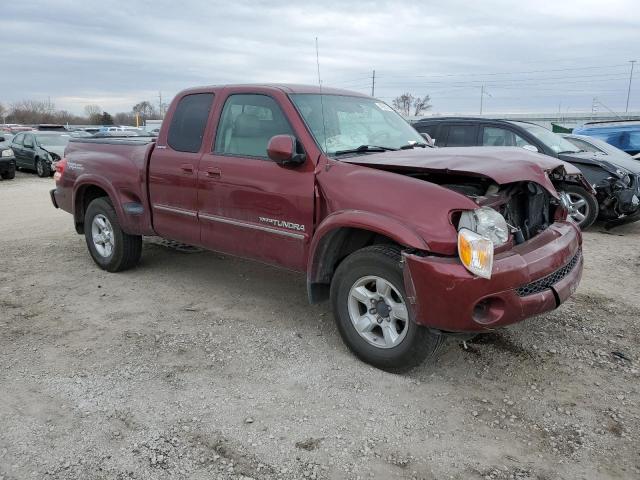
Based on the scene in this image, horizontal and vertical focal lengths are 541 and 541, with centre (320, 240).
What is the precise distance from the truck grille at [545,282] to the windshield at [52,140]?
18.3 m

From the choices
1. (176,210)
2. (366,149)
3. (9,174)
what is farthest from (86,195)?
(9,174)

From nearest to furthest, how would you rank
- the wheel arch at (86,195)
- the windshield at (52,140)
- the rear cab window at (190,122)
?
the rear cab window at (190,122) < the wheel arch at (86,195) < the windshield at (52,140)

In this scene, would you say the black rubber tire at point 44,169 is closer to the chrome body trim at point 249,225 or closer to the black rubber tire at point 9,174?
the black rubber tire at point 9,174

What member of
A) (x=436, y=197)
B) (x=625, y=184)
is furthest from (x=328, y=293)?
(x=625, y=184)

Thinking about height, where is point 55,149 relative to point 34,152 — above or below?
above

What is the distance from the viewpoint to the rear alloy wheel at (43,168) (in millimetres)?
17689

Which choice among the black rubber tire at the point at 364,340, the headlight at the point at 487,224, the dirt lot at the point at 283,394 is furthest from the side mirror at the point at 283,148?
the dirt lot at the point at 283,394

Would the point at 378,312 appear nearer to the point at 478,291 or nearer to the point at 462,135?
the point at 478,291

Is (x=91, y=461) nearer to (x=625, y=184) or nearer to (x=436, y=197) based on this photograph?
(x=436, y=197)

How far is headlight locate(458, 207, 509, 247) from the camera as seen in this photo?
3.22 metres

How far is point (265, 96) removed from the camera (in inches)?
175

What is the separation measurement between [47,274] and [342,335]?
3.87 metres

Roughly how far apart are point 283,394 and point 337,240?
3.66ft

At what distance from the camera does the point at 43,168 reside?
58.3 ft
